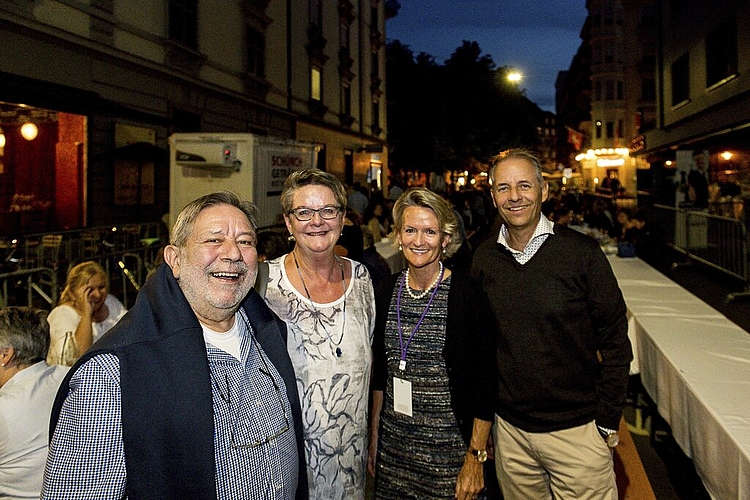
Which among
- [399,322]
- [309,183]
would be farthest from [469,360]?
[309,183]

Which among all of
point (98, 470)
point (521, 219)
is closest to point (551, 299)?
point (521, 219)

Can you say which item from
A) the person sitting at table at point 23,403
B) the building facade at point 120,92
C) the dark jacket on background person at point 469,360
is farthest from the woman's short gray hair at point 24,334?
the building facade at point 120,92

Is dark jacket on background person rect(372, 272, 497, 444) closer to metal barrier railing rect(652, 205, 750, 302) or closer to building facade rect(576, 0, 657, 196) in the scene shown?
metal barrier railing rect(652, 205, 750, 302)

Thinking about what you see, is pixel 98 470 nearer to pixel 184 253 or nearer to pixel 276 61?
pixel 184 253

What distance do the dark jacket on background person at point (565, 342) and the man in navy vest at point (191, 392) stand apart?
1.13 meters

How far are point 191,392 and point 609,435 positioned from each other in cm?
196

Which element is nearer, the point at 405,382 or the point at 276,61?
the point at 405,382

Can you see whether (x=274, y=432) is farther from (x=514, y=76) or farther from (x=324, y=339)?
(x=514, y=76)

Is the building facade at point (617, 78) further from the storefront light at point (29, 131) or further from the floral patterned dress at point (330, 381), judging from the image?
the floral patterned dress at point (330, 381)

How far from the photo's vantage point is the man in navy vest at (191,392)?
5.03 ft

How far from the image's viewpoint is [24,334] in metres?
2.76

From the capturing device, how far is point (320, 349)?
2.50 meters

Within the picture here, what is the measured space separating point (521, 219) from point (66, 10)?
1085 cm

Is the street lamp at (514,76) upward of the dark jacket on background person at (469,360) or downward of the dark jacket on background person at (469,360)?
upward
